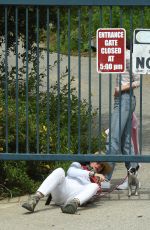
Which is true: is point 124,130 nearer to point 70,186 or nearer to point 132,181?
point 132,181

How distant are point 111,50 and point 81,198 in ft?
4.82

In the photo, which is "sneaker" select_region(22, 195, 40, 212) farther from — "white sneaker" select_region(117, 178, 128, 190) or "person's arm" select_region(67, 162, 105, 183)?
"white sneaker" select_region(117, 178, 128, 190)

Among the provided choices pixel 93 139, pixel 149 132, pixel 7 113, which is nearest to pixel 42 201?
pixel 7 113

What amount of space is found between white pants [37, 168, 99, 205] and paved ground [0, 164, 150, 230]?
0.13 meters

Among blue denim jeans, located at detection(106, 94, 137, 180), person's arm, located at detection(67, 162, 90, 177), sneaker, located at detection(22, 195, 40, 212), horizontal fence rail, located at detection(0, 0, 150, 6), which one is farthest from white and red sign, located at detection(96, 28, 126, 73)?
sneaker, located at detection(22, 195, 40, 212)

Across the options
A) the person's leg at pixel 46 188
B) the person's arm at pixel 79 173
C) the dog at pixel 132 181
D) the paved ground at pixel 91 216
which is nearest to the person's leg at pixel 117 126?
the dog at pixel 132 181

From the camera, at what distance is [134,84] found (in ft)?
23.2

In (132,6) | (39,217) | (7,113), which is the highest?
(132,6)

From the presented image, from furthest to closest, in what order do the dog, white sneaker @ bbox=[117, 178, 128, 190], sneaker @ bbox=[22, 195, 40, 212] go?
1. white sneaker @ bbox=[117, 178, 128, 190]
2. the dog
3. sneaker @ bbox=[22, 195, 40, 212]

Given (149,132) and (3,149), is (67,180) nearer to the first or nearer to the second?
(3,149)

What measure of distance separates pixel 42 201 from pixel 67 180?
45 centimetres

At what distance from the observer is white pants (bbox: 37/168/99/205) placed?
6.45 meters

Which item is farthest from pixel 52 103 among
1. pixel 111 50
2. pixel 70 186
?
pixel 70 186

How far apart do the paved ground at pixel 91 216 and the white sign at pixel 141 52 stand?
4.26ft
